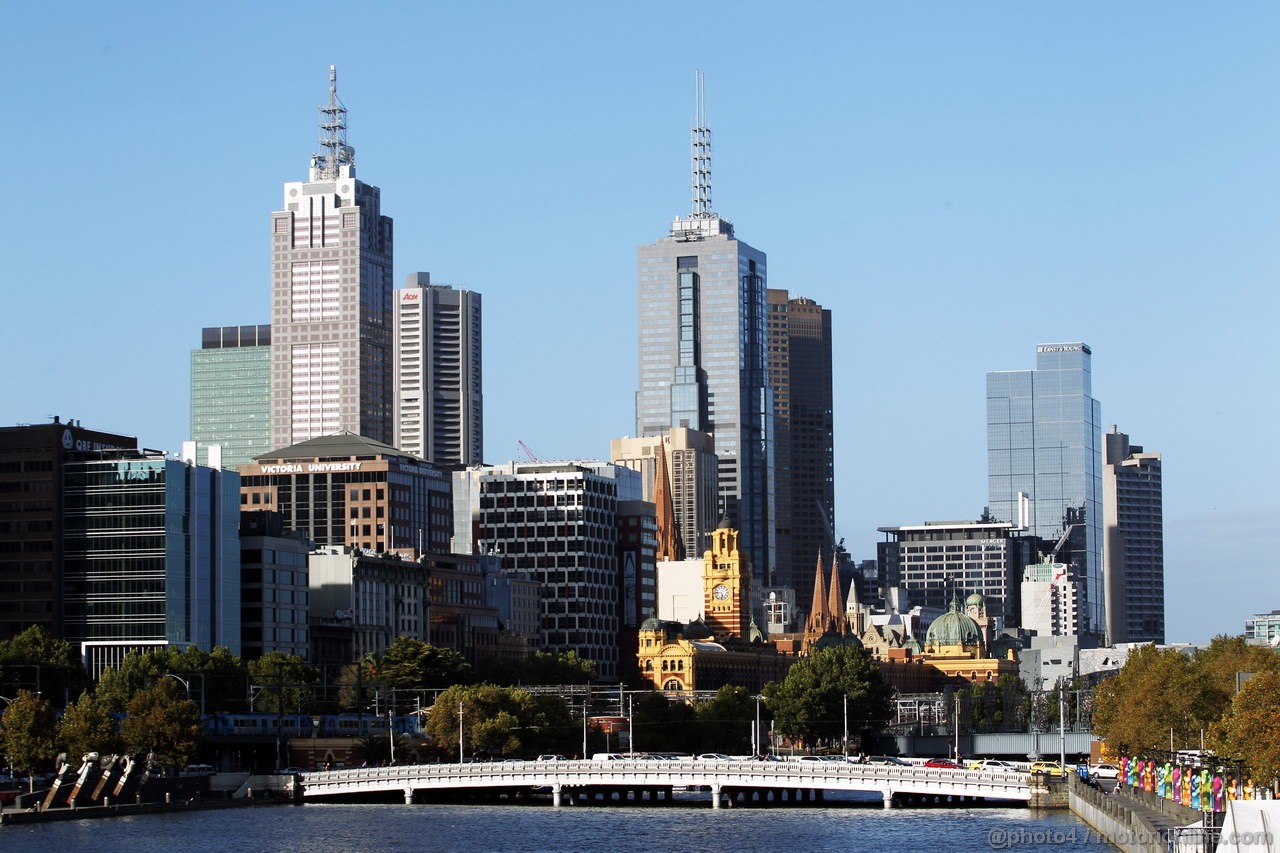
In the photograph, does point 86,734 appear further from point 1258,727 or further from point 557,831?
point 1258,727

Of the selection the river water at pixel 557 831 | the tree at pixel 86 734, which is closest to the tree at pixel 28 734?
the tree at pixel 86 734

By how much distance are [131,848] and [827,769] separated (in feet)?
209

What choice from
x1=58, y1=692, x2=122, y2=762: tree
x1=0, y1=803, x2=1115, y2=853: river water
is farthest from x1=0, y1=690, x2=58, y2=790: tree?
x1=0, y1=803, x2=1115, y2=853: river water

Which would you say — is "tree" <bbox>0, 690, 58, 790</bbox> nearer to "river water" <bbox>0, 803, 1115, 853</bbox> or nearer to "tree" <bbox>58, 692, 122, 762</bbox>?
"tree" <bbox>58, 692, 122, 762</bbox>

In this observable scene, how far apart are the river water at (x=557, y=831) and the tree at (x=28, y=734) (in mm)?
14440

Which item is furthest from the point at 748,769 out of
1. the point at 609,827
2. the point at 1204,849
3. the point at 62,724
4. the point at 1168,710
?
the point at 1204,849

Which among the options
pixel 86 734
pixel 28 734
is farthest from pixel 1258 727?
pixel 28 734

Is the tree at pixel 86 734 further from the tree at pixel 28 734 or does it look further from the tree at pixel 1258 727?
the tree at pixel 1258 727

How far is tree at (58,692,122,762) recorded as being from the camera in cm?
19588

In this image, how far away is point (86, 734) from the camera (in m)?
196

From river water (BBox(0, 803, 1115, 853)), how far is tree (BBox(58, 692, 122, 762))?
1153cm

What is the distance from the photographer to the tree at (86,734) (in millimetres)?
195875

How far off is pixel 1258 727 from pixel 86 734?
96.3 metres

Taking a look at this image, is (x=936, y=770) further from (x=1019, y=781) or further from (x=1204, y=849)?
(x=1204, y=849)
